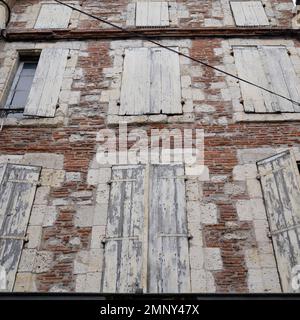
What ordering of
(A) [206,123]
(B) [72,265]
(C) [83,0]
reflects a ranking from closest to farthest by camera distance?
(B) [72,265] < (A) [206,123] < (C) [83,0]

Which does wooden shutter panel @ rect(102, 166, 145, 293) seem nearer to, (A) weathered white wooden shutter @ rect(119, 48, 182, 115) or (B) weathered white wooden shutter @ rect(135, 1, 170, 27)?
(A) weathered white wooden shutter @ rect(119, 48, 182, 115)

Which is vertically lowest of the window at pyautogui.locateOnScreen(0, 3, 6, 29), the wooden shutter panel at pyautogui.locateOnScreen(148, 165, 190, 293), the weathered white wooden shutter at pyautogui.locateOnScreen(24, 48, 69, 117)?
the wooden shutter panel at pyautogui.locateOnScreen(148, 165, 190, 293)

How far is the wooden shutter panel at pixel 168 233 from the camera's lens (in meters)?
4.33

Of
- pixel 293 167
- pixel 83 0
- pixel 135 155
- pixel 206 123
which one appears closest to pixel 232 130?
pixel 206 123

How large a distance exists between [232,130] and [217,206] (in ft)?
4.68

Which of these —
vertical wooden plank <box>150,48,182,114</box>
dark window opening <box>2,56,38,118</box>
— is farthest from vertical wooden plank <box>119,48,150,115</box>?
dark window opening <box>2,56,38,118</box>

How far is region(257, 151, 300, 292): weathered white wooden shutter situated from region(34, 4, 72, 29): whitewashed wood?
5240mm

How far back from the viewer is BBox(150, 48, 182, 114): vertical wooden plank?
20.4ft

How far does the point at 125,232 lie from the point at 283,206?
2.06m

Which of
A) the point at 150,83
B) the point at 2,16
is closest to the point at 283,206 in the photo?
the point at 150,83

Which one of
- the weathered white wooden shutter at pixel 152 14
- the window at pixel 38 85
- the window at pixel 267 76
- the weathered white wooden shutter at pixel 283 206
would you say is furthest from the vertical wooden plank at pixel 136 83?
the weathered white wooden shutter at pixel 283 206

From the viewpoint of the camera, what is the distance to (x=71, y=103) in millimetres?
6355

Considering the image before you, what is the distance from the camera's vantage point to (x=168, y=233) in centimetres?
474

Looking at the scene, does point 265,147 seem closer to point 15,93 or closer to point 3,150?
point 3,150
